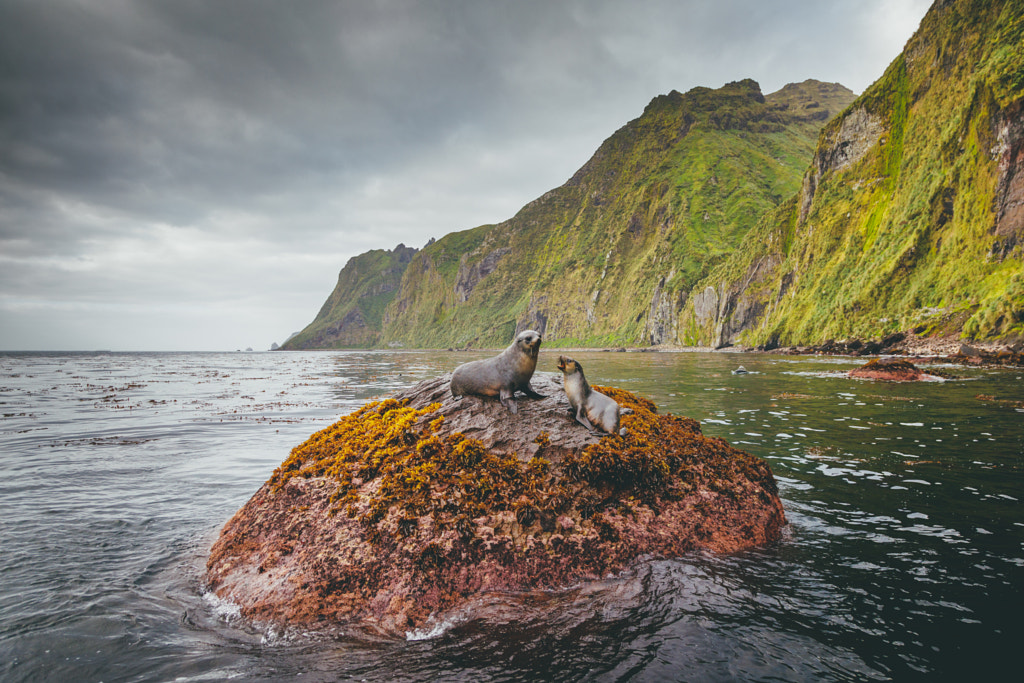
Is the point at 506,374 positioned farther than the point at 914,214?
No

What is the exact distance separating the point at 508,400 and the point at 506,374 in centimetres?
47

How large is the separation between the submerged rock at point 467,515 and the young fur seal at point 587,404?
0.24 metres

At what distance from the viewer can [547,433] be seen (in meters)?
6.73

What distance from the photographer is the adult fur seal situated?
7359 mm

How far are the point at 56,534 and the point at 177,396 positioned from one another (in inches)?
1010

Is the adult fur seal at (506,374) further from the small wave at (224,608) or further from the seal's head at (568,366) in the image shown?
the small wave at (224,608)

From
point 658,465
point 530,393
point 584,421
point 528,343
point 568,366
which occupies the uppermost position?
point 528,343

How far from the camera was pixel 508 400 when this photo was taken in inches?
291

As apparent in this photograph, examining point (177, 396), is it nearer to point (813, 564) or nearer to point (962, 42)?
point (813, 564)

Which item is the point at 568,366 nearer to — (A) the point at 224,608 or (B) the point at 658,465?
(B) the point at 658,465

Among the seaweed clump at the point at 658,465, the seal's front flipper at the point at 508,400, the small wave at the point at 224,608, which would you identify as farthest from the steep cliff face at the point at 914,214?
the small wave at the point at 224,608

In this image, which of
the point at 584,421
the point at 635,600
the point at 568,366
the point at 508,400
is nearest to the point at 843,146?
the point at 568,366

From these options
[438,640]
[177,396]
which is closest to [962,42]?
[438,640]

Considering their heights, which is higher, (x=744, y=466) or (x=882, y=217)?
(x=882, y=217)
